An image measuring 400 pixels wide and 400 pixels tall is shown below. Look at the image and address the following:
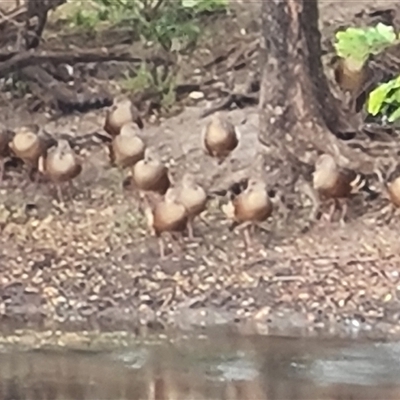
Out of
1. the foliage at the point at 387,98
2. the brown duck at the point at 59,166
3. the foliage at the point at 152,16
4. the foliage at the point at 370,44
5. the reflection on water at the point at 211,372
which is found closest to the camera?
the reflection on water at the point at 211,372

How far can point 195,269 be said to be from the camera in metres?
3.02

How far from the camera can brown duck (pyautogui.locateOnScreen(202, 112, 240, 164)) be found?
3.24 meters

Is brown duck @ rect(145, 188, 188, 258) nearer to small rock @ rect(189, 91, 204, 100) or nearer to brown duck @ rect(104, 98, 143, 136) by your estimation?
brown duck @ rect(104, 98, 143, 136)

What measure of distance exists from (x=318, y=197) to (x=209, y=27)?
774 mm

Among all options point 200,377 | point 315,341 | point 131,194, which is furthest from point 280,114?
point 200,377

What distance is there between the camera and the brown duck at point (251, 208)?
3031 mm

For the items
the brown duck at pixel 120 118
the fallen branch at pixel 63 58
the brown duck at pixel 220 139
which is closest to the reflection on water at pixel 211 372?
the brown duck at pixel 220 139

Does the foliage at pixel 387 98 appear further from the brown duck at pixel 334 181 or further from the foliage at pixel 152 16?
the foliage at pixel 152 16

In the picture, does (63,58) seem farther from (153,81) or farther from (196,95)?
(196,95)

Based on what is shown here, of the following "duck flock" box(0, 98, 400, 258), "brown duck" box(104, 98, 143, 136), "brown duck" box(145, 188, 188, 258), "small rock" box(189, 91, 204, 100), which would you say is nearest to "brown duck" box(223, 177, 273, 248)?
"duck flock" box(0, 98, 400, 258)

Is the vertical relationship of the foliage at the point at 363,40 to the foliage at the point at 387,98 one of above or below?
above

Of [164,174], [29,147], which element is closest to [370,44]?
[164,174]

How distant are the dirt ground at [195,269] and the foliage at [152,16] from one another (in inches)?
19.8

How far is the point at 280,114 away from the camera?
315 cm
